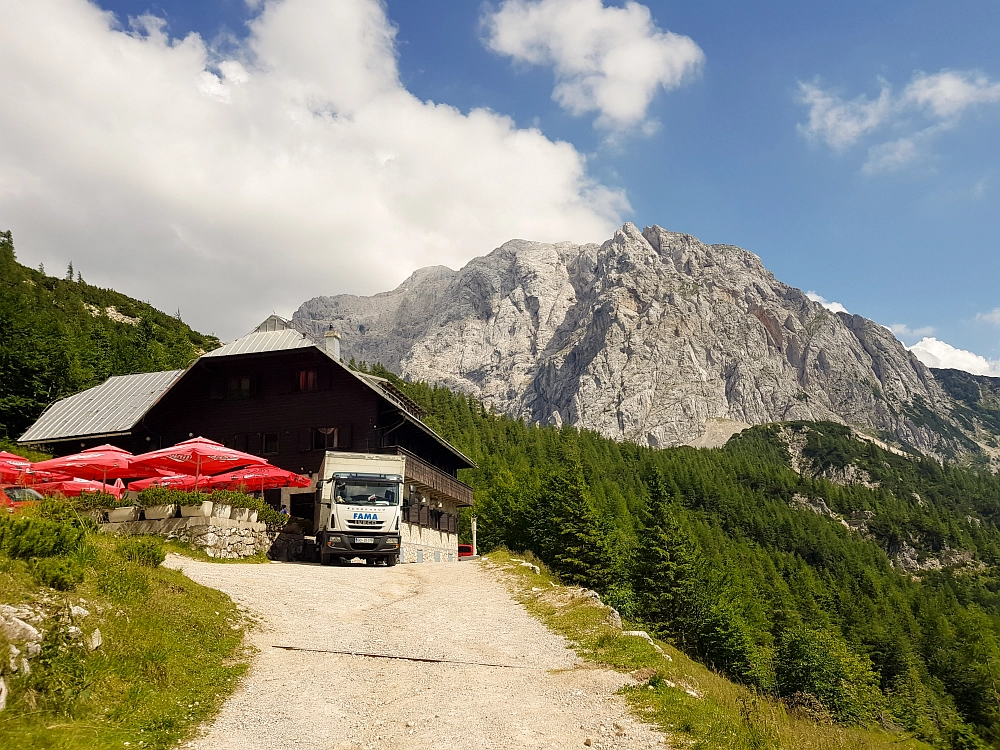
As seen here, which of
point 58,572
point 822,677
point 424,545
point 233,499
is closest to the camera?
A: point 58,572

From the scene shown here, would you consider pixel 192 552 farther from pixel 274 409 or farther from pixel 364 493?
pixel 274 409

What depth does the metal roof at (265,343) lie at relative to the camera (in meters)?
42.8

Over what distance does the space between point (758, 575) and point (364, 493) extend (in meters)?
106

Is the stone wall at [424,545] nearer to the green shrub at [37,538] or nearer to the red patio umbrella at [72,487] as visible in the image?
the red patio umbrella at [72,487]

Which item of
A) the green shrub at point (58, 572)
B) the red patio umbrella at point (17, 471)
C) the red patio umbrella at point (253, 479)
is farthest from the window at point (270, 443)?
the green shrub at point (58, 572)

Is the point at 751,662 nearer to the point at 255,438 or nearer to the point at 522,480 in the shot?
the point at 522,480

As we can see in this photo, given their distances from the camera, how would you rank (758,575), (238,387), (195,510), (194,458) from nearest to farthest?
(195,510) < (194,458) < (238,387) < (758,575)

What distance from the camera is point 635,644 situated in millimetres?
14172

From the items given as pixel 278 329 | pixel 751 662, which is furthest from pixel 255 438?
pixel 751 662

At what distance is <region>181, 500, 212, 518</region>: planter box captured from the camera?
86.0 feet

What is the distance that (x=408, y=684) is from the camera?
1116cm

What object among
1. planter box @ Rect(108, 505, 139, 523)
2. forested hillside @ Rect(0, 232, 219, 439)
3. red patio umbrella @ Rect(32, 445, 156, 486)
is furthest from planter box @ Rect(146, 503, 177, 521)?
forested hillside @ Rect(0, 232, 219, 439)

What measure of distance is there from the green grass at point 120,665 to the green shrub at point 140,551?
34cm

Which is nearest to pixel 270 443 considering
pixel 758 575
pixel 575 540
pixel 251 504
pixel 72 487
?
pixel 72 487
